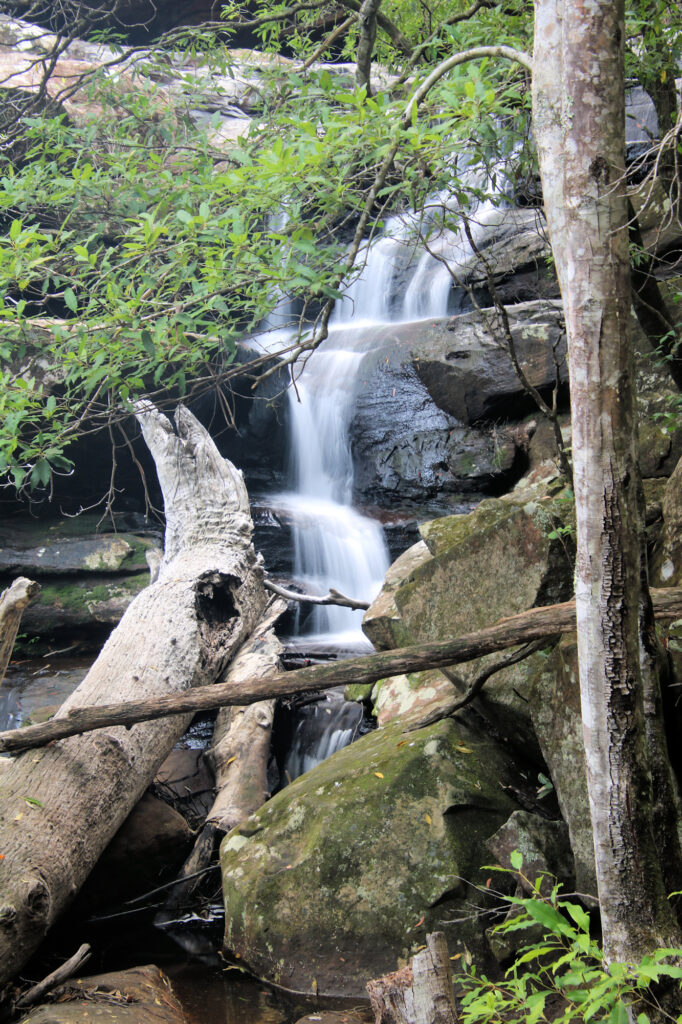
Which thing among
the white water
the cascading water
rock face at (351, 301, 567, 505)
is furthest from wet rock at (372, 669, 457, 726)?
rock face at (351, 301, 567, 505)

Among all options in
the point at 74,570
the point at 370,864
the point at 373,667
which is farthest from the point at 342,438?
the point at 370,864

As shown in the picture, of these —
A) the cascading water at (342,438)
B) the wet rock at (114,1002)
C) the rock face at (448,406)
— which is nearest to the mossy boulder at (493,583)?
the wet rock at (114,1002)

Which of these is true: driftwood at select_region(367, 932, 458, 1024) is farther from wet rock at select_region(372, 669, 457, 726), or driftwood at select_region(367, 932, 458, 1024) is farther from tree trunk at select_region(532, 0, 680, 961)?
wet rock at select_region(372, 669, 457, 726)

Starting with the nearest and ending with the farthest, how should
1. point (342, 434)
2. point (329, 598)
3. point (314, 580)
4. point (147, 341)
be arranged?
point (147, 341)
point (329, 598)
point (314, 580)
point (342, 434)

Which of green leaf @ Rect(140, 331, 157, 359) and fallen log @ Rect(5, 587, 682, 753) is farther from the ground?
green leaf @ Rect(140, 331, 157, 359)

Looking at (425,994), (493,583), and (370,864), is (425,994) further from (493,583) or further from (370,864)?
(493,583)

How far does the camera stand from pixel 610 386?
2.04 meters

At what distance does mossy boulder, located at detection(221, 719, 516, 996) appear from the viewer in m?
3.11

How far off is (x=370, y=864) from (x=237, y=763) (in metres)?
1.81

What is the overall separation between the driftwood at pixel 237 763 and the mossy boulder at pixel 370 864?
0.56m

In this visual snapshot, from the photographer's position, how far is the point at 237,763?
192 inches

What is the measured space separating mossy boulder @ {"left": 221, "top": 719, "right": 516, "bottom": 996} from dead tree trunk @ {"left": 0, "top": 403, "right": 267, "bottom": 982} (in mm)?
770

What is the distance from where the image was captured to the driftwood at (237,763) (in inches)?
166

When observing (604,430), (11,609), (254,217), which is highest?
(254,217)
